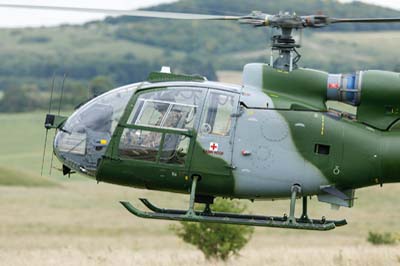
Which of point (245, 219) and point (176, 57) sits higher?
point (176, 57)

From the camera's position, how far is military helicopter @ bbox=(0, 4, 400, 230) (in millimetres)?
16422

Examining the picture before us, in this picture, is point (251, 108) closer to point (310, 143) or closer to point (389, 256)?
point (310, 143)

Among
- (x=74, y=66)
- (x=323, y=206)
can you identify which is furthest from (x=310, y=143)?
(x=74, y=66)

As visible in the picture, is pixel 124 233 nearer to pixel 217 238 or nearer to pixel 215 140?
pixel 217 238

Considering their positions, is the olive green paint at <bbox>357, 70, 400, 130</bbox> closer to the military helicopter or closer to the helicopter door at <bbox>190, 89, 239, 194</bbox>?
the military helicopter

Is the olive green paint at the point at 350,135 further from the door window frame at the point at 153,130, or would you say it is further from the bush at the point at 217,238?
the bush at the point at 217,238

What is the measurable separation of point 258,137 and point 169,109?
5.15 ft

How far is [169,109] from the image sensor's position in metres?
16.5

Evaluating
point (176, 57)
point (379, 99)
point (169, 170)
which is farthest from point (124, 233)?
point (176, 57)

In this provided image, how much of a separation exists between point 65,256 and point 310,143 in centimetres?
810

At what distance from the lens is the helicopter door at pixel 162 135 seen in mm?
16359

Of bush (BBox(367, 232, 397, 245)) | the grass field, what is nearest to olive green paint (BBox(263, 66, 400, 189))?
the grass field

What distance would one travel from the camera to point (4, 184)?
209 ft

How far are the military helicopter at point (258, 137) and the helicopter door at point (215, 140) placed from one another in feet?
0.05
